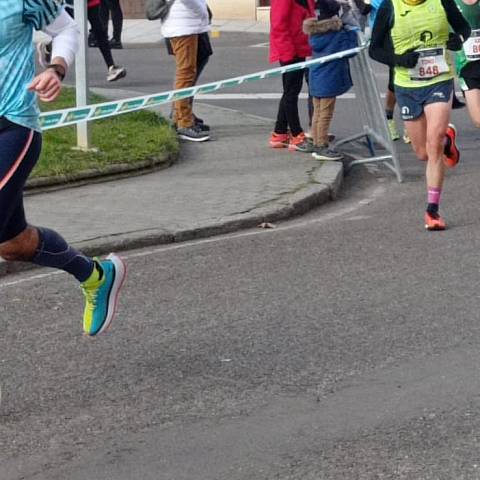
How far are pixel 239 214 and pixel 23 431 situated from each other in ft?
13.7

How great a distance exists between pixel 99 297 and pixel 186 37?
6.31 m

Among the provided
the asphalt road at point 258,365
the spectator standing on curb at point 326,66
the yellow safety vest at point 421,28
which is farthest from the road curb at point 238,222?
the yellow safety vest at point 421,28

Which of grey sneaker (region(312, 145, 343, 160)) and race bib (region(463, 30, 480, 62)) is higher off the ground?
race bib (region(463, 30, 480, 62))

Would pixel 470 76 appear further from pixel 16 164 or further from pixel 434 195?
pixel 16 164

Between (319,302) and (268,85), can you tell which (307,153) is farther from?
(268,85)

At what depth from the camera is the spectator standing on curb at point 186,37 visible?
11.5m

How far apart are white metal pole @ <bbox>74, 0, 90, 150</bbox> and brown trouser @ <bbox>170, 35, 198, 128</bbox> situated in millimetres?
1209

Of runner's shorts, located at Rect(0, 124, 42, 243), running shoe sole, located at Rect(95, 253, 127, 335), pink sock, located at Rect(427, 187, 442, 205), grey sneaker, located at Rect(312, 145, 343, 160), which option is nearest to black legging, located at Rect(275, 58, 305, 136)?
grey sneaker, located at Rect(312, 145, 343, 160)

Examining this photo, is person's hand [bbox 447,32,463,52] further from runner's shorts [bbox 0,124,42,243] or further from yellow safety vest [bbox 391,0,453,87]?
runner's shorts [bbox 0,124,42,243]

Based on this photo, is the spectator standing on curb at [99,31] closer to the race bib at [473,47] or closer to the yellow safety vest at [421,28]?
the race bib at [473,47]

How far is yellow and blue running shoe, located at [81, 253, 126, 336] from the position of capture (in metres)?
5.50

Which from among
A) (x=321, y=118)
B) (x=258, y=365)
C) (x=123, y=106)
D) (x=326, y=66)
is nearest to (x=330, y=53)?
(x=326, y=66)

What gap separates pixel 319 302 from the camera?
6598 millimetres

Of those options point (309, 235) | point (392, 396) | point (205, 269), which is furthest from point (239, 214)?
point (392, 396)
